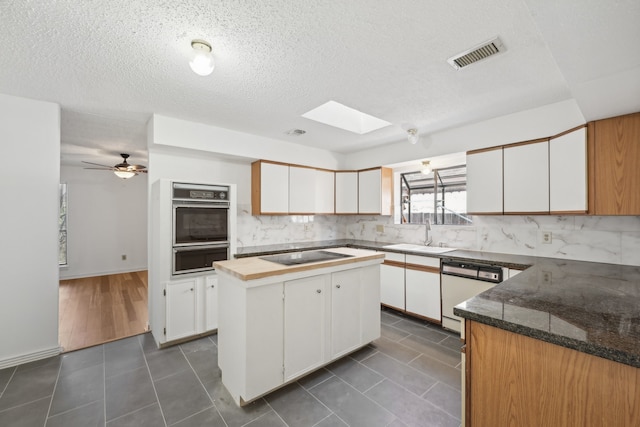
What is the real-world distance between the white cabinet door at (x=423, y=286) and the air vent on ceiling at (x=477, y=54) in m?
2.03

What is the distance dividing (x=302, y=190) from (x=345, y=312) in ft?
7.05

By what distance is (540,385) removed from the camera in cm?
108

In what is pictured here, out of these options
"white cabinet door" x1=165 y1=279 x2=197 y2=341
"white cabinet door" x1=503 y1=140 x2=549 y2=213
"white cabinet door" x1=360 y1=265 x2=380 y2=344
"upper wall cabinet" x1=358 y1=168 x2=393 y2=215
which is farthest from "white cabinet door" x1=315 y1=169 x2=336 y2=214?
"white cabinet door" x1=503 y1=140 x2=549 y2=213

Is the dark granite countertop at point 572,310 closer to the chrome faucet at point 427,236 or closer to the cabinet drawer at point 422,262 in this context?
the cabinet drawer at point 422,262

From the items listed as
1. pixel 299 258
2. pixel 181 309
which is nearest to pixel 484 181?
pixel 299 258

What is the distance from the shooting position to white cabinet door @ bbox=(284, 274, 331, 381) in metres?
2.00

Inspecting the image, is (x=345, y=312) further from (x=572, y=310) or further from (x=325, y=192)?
(x=325, y=192)

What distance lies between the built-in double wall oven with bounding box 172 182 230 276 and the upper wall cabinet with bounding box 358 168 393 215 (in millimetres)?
2118

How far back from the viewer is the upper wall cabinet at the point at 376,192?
4113 millimetres

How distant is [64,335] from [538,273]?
4685mm

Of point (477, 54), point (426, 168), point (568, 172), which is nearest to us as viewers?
point (477, 54)

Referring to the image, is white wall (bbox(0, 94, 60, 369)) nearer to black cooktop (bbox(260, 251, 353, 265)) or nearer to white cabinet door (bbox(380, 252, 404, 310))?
black cooktop (bbox(260, 251, 353, 265))

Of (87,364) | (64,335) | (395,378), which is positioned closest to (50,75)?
(87,364)

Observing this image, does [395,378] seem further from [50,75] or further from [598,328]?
[50,75]
